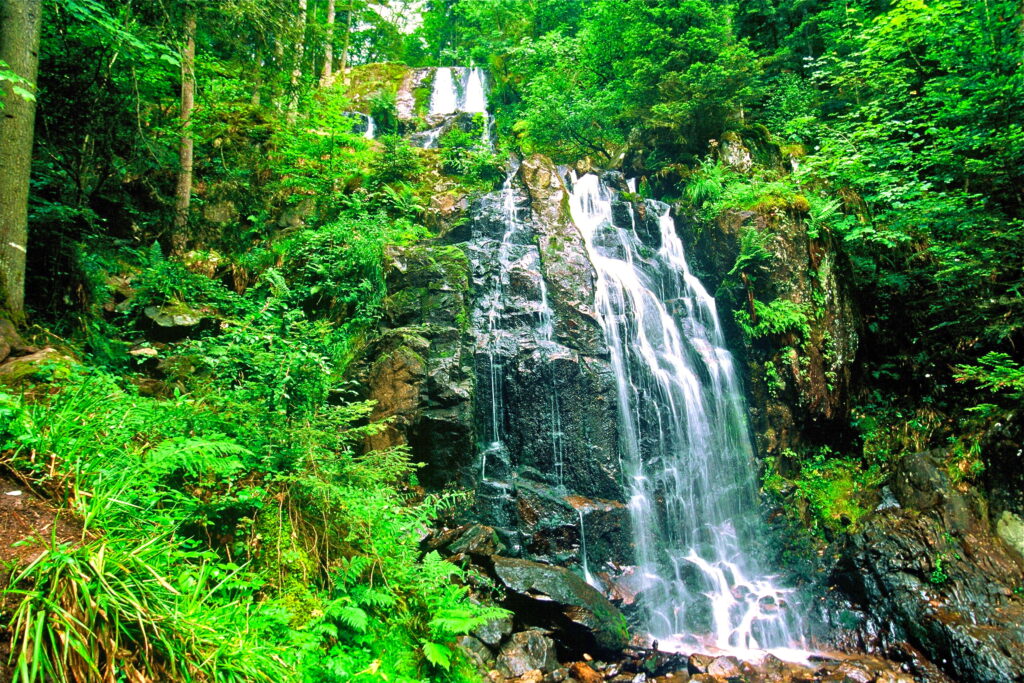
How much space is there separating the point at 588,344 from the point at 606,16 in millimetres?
11945

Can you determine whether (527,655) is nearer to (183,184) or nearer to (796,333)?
(796,333)

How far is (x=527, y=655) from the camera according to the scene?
5.44 m

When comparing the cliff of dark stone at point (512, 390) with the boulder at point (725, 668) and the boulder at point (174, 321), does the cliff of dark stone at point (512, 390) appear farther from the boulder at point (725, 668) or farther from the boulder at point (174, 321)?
the boulder at point (174, 321)

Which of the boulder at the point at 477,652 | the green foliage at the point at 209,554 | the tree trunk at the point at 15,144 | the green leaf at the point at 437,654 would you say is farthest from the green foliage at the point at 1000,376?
the tree trunk at the point at 15,144

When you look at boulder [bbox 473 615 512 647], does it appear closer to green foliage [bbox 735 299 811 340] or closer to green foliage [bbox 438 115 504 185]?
green foliage [bbox 735 299 811 340]

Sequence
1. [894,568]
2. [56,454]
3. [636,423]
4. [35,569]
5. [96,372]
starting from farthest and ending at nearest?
[636,423] → [894,568] → [96,372] → [56,454] → [35,569]

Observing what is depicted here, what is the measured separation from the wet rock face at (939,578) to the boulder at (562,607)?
359 cm

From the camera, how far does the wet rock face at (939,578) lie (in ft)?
18.6

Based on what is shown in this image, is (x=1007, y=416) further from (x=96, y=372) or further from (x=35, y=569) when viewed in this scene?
(x=96, y=372)

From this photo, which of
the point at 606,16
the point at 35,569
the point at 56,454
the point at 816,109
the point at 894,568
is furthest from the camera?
the point at 606,16

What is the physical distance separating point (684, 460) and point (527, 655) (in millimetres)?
4455

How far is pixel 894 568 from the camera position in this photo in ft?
22.1

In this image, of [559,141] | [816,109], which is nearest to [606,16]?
[559,141]

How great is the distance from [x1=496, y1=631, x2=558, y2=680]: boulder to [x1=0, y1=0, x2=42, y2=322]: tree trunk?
5923mm
